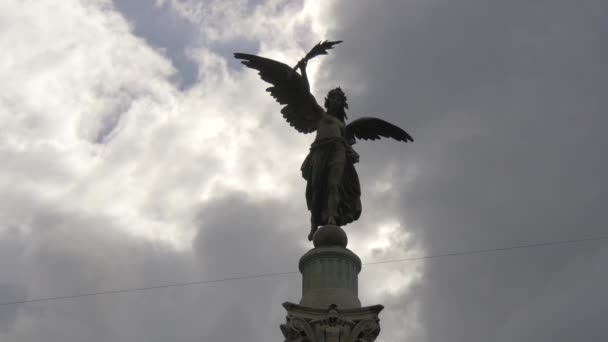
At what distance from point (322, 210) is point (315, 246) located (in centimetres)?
142

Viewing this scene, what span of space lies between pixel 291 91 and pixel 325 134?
1.99 meters

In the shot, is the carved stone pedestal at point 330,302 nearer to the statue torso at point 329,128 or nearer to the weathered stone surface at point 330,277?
the weathered stone surface at point 330,277

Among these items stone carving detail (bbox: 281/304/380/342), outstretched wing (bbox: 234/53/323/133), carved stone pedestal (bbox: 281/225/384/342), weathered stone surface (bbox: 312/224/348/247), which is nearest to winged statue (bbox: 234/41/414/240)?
outstretched wing (bbox: 234/53/323/133)

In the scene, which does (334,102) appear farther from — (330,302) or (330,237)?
(330,302)

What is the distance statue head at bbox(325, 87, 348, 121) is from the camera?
2130 cm

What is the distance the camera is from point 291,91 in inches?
859

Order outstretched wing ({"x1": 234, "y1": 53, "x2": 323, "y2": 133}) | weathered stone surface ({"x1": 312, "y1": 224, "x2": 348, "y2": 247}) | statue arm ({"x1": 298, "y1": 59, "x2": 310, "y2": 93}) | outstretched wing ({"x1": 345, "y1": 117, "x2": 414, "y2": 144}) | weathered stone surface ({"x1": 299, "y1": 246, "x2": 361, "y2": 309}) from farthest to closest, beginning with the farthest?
outstretched wing ({"x1": 345, "y1": 117, "x2": 414, "y2": 144}), outstretched wing ({"x1": 234, "y1": 53, "x2": 323, "y2": 133}), statue arm ({"x1": 298, "y1": 59, "x2": 310, "y2": 93}), weathered stone surface ({"x1": 312, "y1": 224, "x2": 348, "y2": 247}), weathered stone surface ({"x1": 299, "y1": 246, "x2": 361, "y2": 309})

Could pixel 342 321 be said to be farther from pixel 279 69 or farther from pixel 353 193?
pixel 279 69

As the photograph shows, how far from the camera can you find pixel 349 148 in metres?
20.4

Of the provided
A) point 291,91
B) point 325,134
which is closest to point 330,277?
point 325,134

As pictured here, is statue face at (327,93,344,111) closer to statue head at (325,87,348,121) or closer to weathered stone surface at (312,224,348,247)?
statue head at (325,87,348,121)

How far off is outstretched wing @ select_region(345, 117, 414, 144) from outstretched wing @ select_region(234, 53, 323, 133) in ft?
3.29

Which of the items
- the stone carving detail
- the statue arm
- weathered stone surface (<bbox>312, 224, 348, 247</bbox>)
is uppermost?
the statue arm

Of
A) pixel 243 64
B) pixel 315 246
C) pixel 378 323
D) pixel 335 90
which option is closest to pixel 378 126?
pixel 335 90
